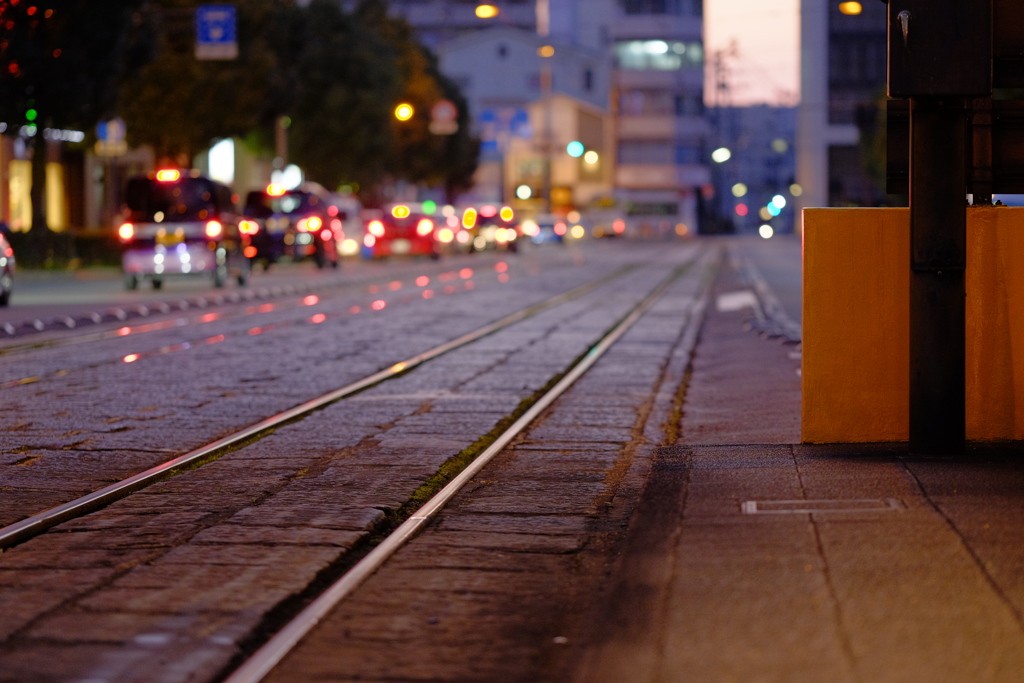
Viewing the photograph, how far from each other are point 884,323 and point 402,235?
38.9 meters

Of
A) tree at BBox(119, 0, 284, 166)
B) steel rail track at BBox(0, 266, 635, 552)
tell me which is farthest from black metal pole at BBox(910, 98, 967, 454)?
tree at BBox(119, 0, 284, 166)

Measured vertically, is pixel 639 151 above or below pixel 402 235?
above

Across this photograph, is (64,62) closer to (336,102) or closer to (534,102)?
(336,102)

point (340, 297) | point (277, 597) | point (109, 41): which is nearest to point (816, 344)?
point (277, 597)

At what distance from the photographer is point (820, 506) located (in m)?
7.29

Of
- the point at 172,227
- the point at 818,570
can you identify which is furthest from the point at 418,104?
the point at 818,570

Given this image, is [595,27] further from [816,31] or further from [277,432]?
[277,432]

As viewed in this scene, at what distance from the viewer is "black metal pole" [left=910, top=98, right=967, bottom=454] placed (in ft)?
27.9

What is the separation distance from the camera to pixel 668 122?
124312 millimetres

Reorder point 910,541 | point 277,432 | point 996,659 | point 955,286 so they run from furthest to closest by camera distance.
Result: point 277,432
point 955,286
point 910,541
point 996,659

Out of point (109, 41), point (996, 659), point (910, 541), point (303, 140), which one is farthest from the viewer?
point (303, 140)

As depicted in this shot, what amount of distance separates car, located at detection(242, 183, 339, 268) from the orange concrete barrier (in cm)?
2883

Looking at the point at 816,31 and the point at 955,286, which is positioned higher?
the point at 816,31

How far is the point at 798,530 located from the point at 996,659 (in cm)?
198
